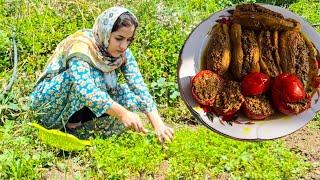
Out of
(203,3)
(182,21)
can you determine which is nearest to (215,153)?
(182,21)

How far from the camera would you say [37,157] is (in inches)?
140

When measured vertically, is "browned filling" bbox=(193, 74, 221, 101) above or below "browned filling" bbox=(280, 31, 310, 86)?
below

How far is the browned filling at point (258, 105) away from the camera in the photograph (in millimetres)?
3404

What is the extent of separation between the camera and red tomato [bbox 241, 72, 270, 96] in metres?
3.34

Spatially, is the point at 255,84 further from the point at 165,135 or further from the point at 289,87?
the point at 165,135

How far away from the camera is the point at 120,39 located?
3662 mm

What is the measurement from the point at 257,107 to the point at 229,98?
0.16 m

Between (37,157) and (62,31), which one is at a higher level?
(62,31)

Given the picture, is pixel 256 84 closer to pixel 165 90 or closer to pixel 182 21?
pixel 165 90

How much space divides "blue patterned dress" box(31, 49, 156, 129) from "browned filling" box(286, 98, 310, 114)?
2.82ft

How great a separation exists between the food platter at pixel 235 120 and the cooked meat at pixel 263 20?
0.48 feet

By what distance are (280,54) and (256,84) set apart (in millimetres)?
250

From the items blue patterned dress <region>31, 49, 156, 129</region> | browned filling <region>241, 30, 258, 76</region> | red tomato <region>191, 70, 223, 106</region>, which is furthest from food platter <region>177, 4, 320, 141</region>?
blue patterned dress <region>31, 49, 156, 129</region>

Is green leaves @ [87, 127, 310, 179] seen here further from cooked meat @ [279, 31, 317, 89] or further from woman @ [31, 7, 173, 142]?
cooked meat @ [279, 31, 317, 89]
